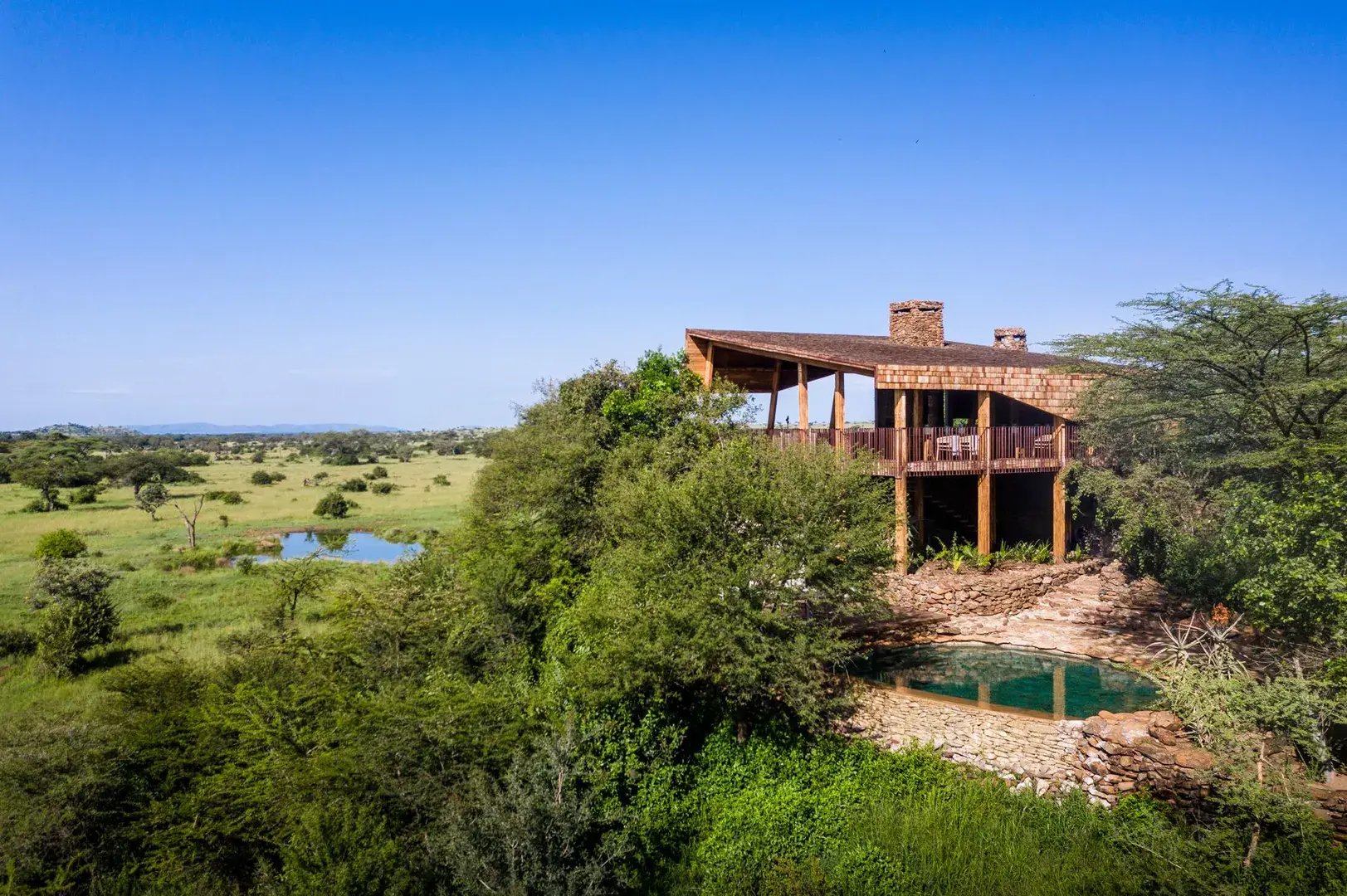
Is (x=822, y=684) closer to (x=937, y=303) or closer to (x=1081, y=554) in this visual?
(x=1081, y=554)

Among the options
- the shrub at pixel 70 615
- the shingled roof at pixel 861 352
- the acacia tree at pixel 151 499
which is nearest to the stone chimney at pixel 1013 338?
the shingled roof at pixel 861 352

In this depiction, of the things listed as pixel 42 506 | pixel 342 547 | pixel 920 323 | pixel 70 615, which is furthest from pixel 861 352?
pixel 42 506

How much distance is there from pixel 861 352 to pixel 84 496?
189 feet

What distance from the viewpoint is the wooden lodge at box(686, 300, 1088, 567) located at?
66.7 feet

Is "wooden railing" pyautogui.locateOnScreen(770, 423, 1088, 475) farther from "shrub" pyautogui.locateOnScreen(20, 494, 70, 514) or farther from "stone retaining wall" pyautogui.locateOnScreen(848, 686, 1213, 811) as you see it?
"shrub" pyautogui.locateOnScreen(20, 494, 70, 514)

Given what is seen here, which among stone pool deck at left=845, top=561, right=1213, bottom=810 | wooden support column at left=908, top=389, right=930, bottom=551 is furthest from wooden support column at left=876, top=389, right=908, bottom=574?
wooden support column at left=908, top=389, right=930, bottom=551

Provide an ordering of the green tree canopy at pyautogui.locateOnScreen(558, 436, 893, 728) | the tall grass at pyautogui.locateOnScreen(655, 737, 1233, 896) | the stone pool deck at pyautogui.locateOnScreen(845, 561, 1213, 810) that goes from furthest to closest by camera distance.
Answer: the green tree canopy at pyautogui.locateOnScreen(558, 436, 893, 728) → the stone pool deck at pyautogui.locateOnScreen(845, 561, 1213, 810) → the tall grass at pyautogui.locateOnScreen(655, 737, 1233, 896)

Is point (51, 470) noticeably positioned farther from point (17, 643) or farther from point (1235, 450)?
point (1235, 450)

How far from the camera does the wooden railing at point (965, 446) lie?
20.5 metres

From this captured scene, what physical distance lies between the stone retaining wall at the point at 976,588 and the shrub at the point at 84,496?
189 feet

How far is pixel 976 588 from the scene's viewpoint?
773 inches

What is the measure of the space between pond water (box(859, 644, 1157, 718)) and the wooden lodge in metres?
3.68

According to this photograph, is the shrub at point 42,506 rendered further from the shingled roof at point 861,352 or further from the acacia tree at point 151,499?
the shingled roof at point 861,352

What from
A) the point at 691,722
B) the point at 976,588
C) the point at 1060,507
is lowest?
the point at 691,722
